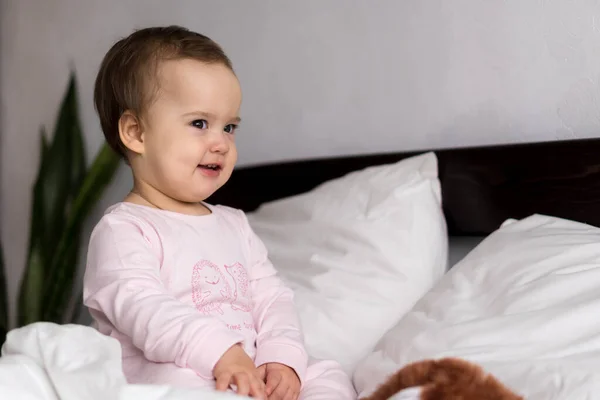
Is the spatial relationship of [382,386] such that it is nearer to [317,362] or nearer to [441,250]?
[317,362]

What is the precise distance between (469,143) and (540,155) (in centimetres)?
21

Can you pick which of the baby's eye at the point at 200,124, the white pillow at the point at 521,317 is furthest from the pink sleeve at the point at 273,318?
the baby's eye at the point at 200,124

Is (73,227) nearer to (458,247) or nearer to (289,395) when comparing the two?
(458,247)

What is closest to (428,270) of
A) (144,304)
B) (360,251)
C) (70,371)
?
(360,251)

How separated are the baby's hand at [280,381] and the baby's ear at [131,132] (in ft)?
1.31

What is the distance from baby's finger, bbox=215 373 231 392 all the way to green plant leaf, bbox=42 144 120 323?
1.29 metres

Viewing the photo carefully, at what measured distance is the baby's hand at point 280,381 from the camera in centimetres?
97

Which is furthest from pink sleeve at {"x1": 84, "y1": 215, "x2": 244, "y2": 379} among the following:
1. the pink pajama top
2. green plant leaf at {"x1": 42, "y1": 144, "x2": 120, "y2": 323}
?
green plant leaf at {"x1": 42, "y1": 144, "x2": 120, "y2": 323}

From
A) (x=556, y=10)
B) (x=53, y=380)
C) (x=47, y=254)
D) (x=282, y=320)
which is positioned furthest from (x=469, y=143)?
(x=47, y=254)

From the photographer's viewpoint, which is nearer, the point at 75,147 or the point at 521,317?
the point at 521,317

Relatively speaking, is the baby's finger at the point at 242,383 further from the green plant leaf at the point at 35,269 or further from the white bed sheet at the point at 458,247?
the green plant leaf at the point at 35,269

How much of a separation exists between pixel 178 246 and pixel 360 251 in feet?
1.40

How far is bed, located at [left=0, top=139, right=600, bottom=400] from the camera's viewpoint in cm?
83

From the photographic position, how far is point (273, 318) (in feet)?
3.64
